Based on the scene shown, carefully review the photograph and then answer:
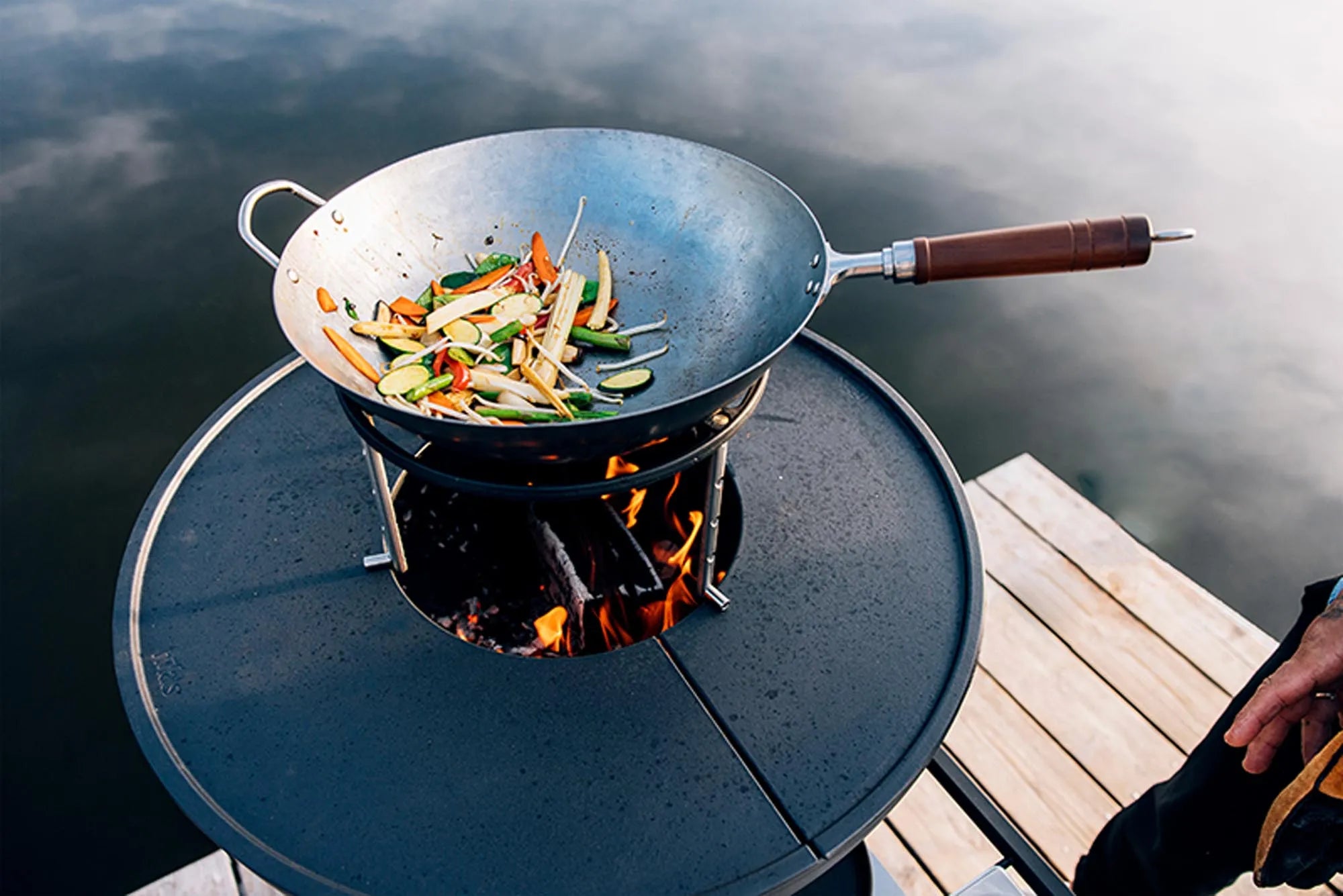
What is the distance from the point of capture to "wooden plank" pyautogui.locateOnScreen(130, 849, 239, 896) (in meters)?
2.27

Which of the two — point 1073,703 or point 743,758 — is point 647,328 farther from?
point 1073,703

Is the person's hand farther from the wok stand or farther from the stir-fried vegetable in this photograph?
the stir-fried vegetable

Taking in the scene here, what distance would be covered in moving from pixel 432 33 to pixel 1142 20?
5.29 m

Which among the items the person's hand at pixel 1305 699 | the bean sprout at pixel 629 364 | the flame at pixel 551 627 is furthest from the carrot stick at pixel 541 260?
the person's hand at pixel 1305 699

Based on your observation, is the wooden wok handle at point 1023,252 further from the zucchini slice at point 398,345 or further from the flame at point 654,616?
the zucchini slice at point 398,345

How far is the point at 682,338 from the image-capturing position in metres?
1.71

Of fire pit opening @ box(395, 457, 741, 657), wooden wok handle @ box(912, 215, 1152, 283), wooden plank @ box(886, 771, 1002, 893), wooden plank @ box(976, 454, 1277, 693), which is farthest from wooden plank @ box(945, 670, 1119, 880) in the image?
wooden wok handle @ box(912, 215, 1152, 283)

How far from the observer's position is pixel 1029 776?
256cm

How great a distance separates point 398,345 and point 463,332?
121mm

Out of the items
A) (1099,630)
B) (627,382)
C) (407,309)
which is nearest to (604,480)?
(627,382)

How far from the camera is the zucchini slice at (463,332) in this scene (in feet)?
5.14

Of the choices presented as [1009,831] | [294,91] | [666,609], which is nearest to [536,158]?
[666,609]

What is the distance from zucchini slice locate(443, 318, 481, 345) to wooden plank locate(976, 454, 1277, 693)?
7.94 feet

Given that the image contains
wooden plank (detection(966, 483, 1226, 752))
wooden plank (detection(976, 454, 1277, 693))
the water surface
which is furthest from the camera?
the water surface
